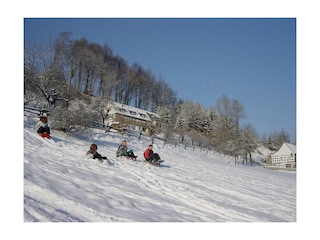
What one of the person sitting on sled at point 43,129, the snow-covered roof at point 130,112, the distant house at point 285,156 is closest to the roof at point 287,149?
the distant house at point 285,156

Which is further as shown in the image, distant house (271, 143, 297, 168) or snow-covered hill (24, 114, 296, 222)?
distant house (271, 143, 297, 168)

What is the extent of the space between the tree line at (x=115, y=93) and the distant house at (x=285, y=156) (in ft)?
4.17

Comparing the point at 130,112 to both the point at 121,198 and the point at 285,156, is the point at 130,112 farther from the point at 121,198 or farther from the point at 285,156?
the point at 121,198

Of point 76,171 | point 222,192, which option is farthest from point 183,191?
point 76,171

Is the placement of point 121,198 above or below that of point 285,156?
above

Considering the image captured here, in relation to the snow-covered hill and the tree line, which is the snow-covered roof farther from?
the snow-covered hill

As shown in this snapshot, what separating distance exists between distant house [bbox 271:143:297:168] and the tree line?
1.27 metres

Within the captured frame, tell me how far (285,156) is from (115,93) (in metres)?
21.6

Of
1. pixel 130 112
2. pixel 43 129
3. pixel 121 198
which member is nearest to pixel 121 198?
pixel 121 198

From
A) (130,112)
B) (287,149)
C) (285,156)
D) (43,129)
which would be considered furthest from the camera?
(130,112)

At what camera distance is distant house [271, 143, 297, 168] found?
31.3 m

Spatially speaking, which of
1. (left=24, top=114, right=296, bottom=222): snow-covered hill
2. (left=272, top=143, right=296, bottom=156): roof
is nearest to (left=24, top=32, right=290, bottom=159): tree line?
(left=272, top=143, right=296, bottom=156): roof

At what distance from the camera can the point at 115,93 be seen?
38.2 m
